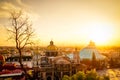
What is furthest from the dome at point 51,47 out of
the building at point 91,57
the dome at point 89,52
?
the dome at point 89,52

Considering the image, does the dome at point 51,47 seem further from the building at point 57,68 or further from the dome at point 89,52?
the dome at point 89,52

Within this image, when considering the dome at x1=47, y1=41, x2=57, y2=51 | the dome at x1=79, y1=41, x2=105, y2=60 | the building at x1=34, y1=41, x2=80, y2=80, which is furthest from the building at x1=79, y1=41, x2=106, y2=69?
the building at x1=34, y1=41, x2=80, y2=80

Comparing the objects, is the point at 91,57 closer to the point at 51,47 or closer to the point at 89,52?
the point at 89,52

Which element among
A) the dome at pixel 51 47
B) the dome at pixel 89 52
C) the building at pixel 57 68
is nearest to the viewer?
the building at pixel 57 68

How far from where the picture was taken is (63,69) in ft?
21.5

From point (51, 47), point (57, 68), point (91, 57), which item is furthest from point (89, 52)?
point (57, 68)

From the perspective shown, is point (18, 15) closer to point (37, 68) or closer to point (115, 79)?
point (37, 68)

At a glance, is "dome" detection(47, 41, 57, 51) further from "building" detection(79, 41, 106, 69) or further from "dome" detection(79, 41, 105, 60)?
"dome" detection(79, 41, 105, 60)

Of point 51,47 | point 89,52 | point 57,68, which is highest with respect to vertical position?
point 51,47

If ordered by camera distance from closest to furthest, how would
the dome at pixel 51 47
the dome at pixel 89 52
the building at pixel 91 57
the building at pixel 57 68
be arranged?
the building at pixel 57 68
the dome at pixel 51 47
the building at pixel 91 57
the dome at pixel 89 52

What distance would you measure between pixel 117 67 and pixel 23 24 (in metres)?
7.17

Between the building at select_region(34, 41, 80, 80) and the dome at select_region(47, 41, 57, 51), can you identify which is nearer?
the building at select_region(34, 41, 80, 80)

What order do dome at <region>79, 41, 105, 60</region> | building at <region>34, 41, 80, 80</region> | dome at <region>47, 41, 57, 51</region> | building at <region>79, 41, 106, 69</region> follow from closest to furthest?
building at <region>34, 41, 80, 80</region> → dome at <region>47, 41, 57, 51</region> → building at <region>79, 41, 106, 69</region> → dome at <region>79, 41, 105, 60</region>

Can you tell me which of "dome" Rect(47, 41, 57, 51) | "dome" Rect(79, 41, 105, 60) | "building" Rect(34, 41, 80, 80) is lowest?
"building" Rect(34, 41, 80, 80)
